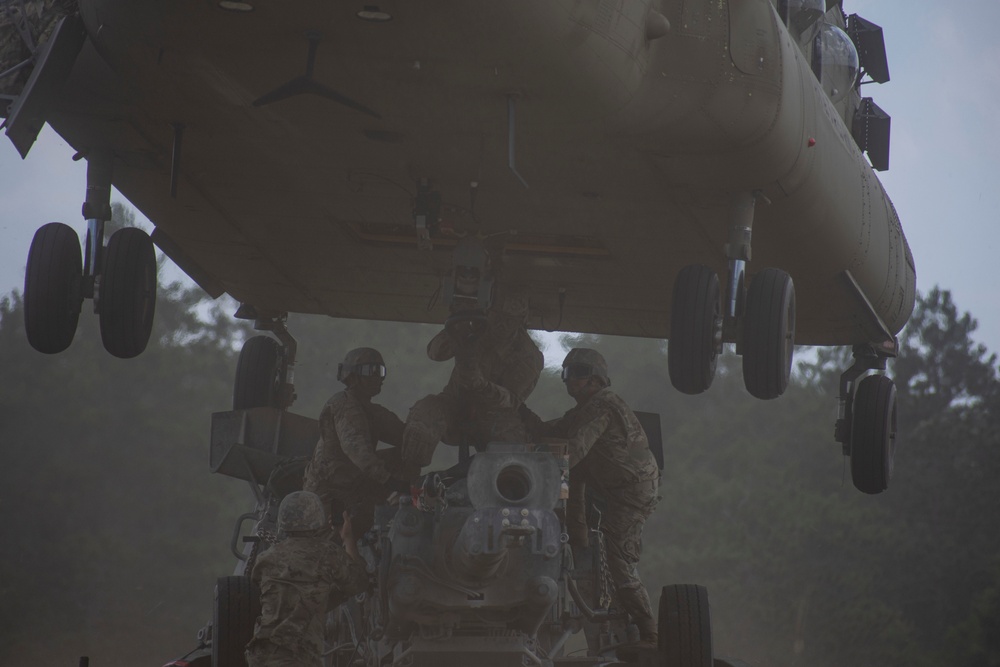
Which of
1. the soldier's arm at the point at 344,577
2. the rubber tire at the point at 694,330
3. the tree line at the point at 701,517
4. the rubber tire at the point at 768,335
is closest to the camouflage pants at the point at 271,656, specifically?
the soldier's arm at the point at 344,577

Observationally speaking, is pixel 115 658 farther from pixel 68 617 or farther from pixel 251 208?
pixel 251 208

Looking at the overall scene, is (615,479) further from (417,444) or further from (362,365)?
(362,365)

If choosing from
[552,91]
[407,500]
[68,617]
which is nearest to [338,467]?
[407,500]

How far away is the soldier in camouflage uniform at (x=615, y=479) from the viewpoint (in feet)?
27.6

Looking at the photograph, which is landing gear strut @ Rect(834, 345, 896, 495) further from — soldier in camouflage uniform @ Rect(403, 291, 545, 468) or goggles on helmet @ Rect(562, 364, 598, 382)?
soldier in camouflage uniform @ Rect(403, 291, 545, 468)

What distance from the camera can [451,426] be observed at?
867cm

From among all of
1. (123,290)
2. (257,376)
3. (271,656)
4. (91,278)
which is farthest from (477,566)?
(257,376)

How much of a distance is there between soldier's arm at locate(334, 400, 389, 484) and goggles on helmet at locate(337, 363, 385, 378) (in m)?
0.28

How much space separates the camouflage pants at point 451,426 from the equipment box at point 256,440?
1840mm

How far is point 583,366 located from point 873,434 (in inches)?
108

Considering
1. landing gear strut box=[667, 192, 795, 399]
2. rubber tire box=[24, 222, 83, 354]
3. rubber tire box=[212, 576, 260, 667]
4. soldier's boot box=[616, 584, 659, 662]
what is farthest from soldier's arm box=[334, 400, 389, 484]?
landing gear strut box=[667, 192, 795, 399]

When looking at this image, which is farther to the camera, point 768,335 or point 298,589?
point 768,335

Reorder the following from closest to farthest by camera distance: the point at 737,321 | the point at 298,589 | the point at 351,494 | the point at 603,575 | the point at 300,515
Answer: the point at 298,589, the point at 300,515, the point at 737,321, the point at 603,575, the point at 351,494

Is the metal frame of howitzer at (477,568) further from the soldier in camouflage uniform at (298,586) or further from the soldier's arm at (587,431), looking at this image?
the soldier's arm at (587,431)
